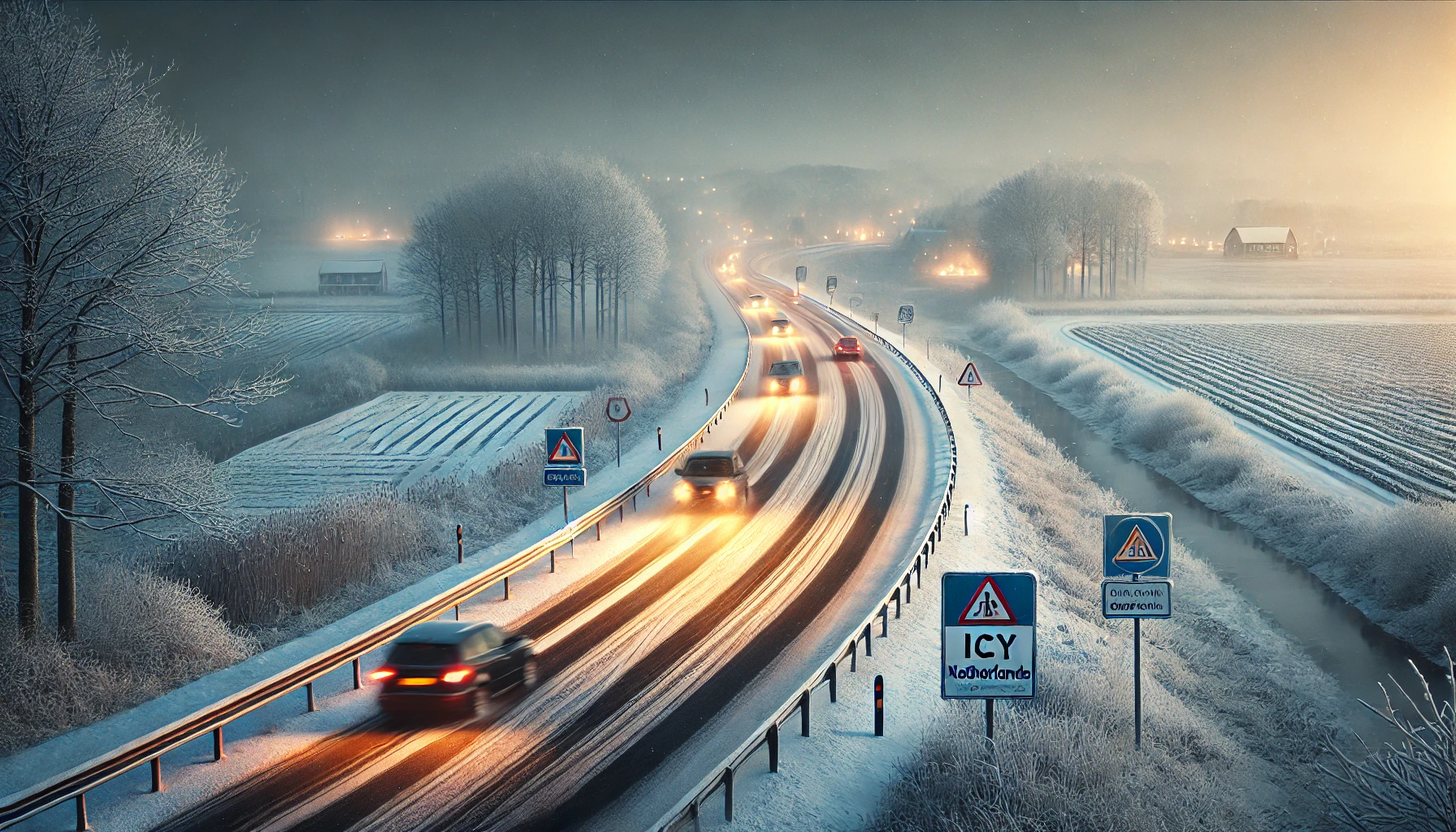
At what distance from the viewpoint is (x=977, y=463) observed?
109 ft

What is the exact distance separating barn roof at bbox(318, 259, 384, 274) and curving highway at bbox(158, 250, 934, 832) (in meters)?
103

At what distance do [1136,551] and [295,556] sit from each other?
52.7 ft

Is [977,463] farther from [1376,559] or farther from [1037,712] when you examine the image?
[1037,712]

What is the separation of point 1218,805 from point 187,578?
18.0m

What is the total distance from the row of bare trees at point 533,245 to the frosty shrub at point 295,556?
143 feet

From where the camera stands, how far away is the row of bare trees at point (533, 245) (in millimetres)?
69062

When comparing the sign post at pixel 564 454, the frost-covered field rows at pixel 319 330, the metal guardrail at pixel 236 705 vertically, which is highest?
the frost-covered field rows at pixel 319 330

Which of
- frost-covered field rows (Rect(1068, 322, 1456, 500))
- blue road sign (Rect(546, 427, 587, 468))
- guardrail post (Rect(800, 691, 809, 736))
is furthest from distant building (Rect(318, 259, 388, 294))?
guardrail post (Rect(800, 691, 809, 736))

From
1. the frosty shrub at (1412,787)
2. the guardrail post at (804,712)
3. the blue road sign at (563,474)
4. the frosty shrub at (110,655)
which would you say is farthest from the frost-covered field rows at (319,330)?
the frosty shrub at (1412,787)

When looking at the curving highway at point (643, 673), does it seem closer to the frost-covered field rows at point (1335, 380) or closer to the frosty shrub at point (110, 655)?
the frosty shrub at point (110, 655)

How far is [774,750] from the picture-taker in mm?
12820

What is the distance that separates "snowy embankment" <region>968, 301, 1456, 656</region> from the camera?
24.5 metres

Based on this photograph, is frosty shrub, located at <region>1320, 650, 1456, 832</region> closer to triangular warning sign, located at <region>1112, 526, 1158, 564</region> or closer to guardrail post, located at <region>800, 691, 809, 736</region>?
triangular warning sign, located at <region>1112, 526, 1158, 564</region>

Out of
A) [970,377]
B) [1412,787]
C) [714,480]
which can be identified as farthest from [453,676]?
[970,377]
